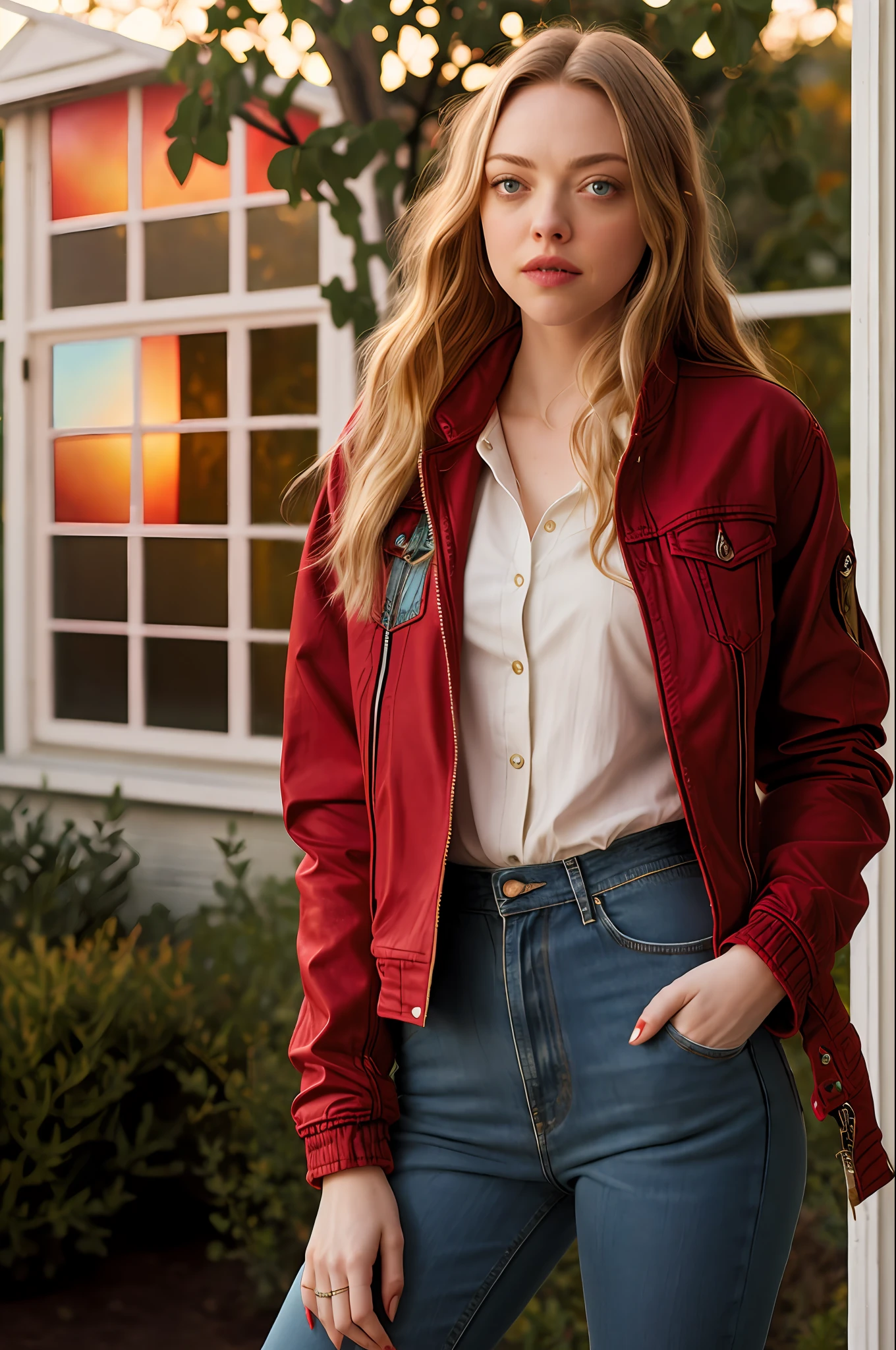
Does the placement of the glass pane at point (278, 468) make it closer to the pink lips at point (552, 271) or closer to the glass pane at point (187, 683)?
the glass pane at point (187, 683)

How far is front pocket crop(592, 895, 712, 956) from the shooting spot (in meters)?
1.03

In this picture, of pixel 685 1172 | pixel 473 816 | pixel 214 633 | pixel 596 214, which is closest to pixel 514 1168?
pixel 685 1172

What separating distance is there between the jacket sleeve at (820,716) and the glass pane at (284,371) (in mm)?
1737

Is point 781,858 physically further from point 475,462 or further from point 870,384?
point 870,384

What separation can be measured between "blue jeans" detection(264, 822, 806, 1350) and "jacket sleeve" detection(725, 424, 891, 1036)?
0.33 ft

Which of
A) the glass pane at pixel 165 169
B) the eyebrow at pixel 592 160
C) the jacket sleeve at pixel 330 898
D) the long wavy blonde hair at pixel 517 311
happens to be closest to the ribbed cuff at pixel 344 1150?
the jacket sleeve at pixel 330 898

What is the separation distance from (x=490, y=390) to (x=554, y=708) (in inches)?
13.3

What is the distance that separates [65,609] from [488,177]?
209cm

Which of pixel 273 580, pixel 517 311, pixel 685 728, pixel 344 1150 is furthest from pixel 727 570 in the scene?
pixel 273 580

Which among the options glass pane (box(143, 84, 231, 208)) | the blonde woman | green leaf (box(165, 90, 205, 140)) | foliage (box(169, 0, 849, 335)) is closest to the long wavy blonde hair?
the blonde woman

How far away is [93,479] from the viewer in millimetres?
2859

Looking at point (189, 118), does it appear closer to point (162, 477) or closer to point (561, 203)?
point (162, 477)

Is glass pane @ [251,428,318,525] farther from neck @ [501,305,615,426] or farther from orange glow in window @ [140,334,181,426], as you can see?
neck @ [501,305,615,426]

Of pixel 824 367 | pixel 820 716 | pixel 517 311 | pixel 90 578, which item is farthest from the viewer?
pixel 90 578
